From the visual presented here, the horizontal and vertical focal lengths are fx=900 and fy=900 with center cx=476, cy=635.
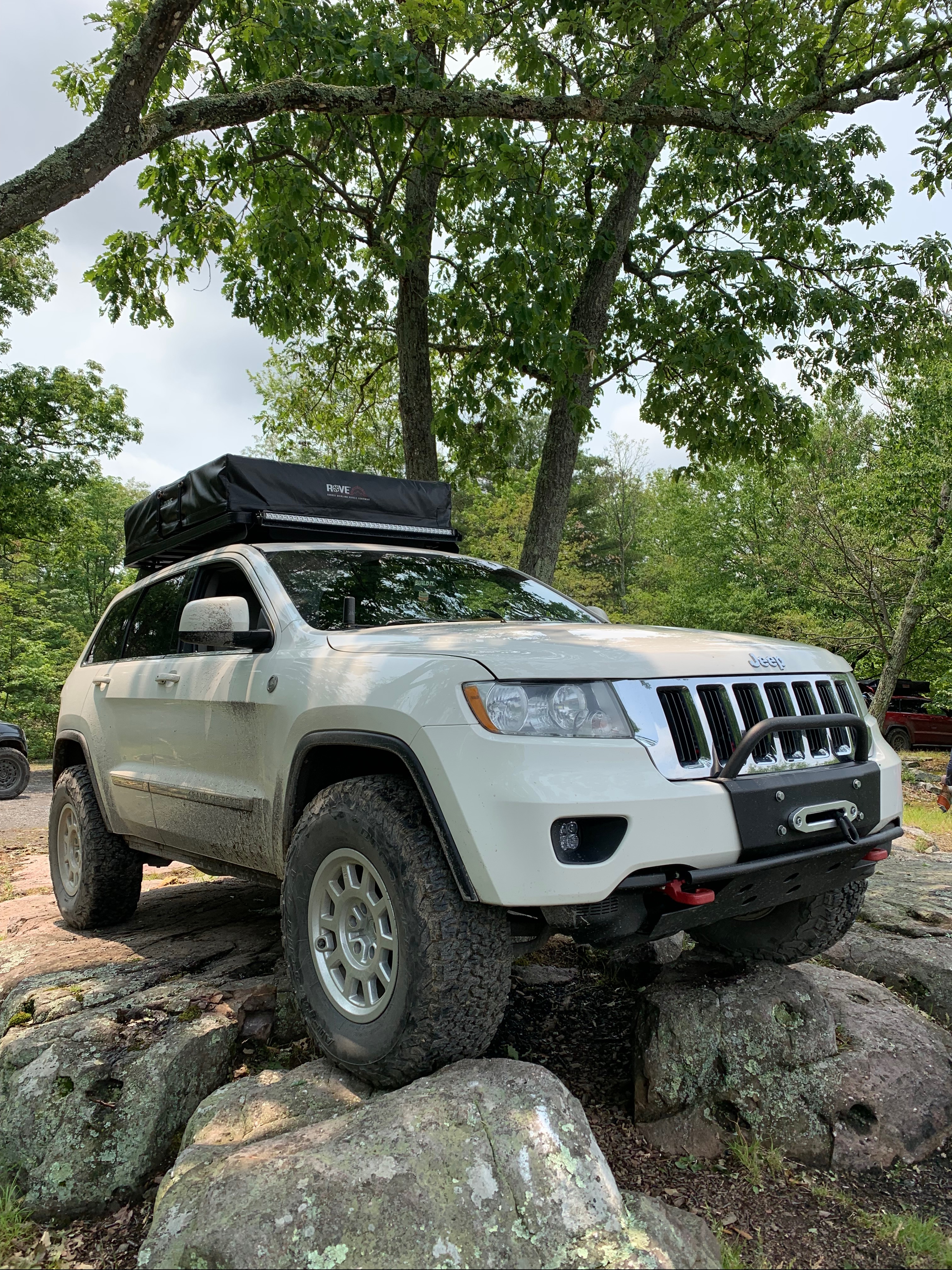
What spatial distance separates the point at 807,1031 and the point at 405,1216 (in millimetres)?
1767

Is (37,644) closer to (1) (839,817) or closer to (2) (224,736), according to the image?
(2) (224,736)

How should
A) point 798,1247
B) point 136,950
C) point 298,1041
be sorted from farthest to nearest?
point 136,950 < point 298,1041 < point 798,1247

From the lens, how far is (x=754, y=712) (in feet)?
9.60

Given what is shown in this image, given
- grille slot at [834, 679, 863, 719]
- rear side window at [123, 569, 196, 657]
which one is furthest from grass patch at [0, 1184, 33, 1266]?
grille slot at [834, 679, 863, 719]

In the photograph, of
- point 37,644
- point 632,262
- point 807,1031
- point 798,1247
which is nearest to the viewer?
point 798,1247

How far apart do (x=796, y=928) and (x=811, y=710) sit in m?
1.03

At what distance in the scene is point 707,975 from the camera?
3.62 meters

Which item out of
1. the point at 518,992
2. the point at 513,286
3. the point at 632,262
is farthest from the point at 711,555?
the point at 518,992

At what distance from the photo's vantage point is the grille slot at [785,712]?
116 inches

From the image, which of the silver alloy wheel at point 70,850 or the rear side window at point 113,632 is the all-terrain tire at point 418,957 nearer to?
the silver alloy wheel at point 70,850

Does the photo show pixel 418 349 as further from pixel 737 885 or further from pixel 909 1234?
pixel 909 1234

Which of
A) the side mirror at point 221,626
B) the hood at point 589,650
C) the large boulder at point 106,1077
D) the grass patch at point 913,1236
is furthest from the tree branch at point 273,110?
the grass patch at point 913,1236

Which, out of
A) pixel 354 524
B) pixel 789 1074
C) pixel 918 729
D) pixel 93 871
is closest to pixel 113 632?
pixel 93 871

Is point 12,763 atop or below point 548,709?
below
